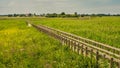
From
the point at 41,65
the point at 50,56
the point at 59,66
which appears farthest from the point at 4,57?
the point at 59,66

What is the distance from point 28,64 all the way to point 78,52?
4.22 metres

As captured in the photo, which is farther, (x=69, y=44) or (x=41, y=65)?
(x=69, y=44)

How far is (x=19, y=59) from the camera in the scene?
17844 mm

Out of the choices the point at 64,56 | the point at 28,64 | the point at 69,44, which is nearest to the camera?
the point at 28,64

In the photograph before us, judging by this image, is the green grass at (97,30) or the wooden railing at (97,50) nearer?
the wooden railing at (97,50)

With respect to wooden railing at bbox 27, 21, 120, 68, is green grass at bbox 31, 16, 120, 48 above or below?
below

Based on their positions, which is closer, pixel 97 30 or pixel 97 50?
pixel 97 50

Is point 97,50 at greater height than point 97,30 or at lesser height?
greater

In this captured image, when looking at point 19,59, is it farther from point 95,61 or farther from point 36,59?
point 95,61

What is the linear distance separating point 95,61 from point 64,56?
10.2ft

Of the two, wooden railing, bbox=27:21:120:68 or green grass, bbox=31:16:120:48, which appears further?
green grass, bbox=31:16:120:48

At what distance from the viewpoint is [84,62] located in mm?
15016

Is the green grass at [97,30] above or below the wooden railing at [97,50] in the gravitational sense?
below

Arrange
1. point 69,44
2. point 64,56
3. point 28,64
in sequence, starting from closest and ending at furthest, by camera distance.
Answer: point 28,64, point 64,56, point 69,44
